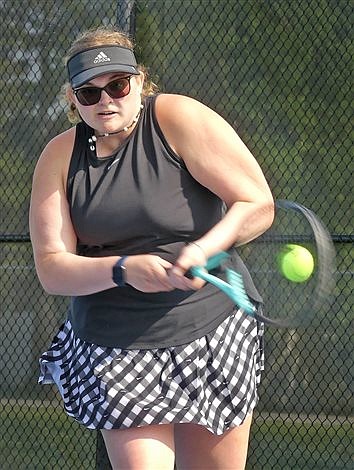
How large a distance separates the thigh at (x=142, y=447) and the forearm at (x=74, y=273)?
334mm

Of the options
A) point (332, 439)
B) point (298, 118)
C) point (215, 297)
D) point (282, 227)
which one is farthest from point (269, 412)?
point (215, 297)

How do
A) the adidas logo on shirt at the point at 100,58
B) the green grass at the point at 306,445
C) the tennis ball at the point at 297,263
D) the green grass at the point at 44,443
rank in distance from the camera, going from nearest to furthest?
the adidas logo on shirt at the point at 100,58 → the tennis ball at the point at 297,263 → the green grass at the point at 306,445 → the green grass at the point at 44,443

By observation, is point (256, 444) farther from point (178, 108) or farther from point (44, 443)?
point (178, 108)

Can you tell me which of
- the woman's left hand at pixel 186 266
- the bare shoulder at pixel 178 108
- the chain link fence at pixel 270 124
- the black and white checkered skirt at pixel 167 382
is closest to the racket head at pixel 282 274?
the black and white checkered skirt at pixel 167 382

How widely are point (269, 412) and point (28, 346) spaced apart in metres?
1.62

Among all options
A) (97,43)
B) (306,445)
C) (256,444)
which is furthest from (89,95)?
(256,444)

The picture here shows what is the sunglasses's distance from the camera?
7.71 ft

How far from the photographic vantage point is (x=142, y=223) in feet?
7.62

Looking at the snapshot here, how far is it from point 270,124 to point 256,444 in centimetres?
156

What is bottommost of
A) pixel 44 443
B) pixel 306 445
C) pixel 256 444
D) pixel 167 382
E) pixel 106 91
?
pixel 44 443

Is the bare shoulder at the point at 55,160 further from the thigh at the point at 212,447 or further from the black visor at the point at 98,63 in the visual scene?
the thigh at the point at 212,447

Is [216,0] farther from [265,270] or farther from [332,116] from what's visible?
[265,270]

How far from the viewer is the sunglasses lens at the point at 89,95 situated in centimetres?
235

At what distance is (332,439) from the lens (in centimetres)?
467
